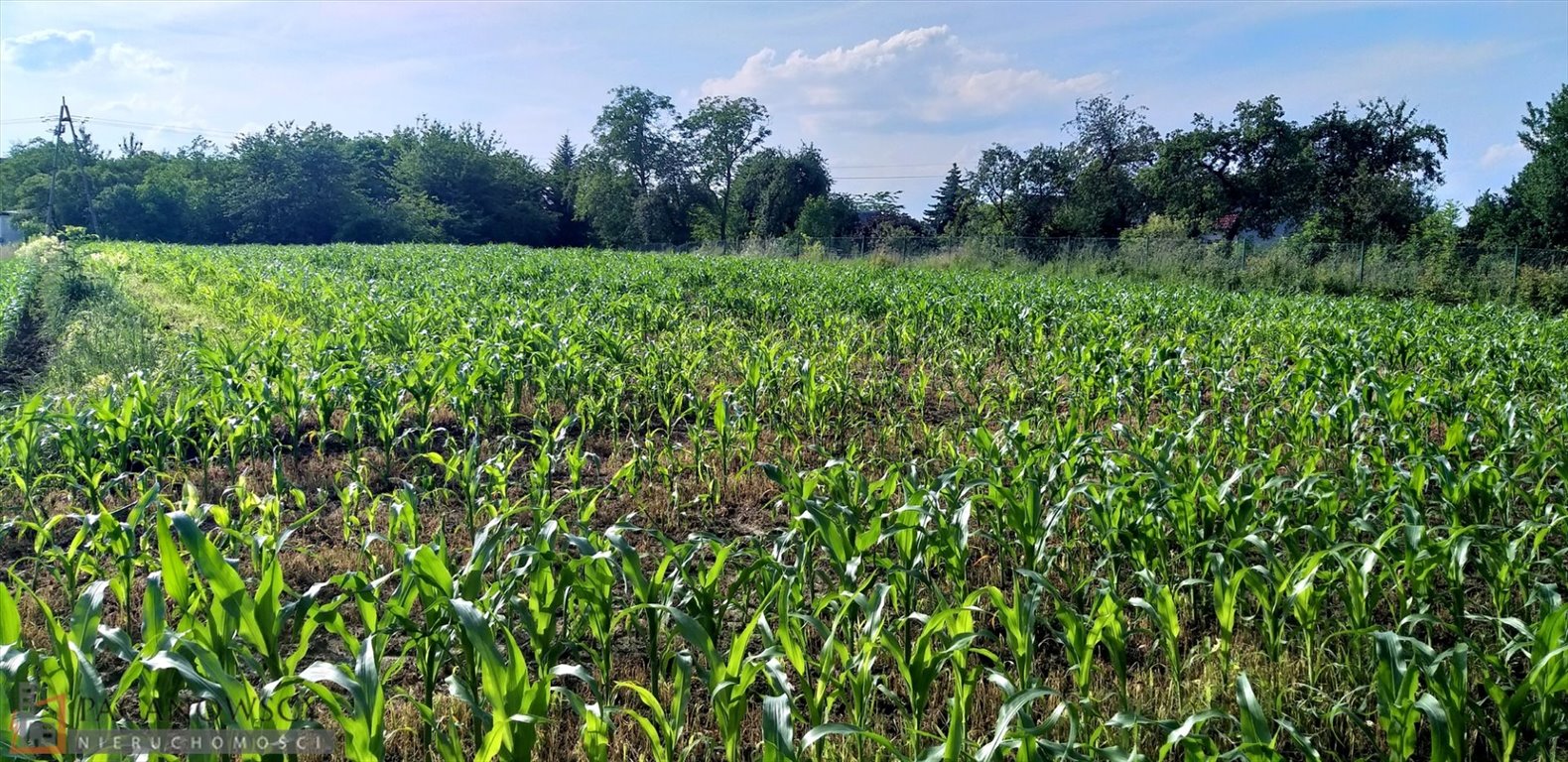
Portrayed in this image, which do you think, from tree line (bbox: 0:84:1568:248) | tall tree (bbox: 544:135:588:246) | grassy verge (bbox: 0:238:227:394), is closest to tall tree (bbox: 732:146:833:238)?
tree line (bbox: 0:84:1568:248)

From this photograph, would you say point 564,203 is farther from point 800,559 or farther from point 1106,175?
point 800,559

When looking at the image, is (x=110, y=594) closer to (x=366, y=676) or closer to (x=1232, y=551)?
(x=366, y=676)

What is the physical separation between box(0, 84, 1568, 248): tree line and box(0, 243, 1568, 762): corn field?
3195 cm

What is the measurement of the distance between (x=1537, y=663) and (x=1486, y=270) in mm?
24747

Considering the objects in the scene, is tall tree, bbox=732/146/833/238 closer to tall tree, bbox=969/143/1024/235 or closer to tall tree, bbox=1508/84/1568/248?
tall tree, bbox=969/143/1024/235

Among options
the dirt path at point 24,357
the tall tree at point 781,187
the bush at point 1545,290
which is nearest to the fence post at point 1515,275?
the bush at point 1545,290

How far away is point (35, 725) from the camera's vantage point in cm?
209

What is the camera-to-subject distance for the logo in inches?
78.9

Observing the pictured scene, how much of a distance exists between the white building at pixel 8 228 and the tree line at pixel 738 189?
47.7 inches

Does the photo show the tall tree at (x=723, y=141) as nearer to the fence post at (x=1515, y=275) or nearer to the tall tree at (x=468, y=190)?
the tall tree at (x=468, y=190)

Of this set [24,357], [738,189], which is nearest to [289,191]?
[738,189]

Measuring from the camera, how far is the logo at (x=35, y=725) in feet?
6.57

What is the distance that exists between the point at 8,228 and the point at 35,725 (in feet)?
219

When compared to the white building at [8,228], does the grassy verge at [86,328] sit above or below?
below
